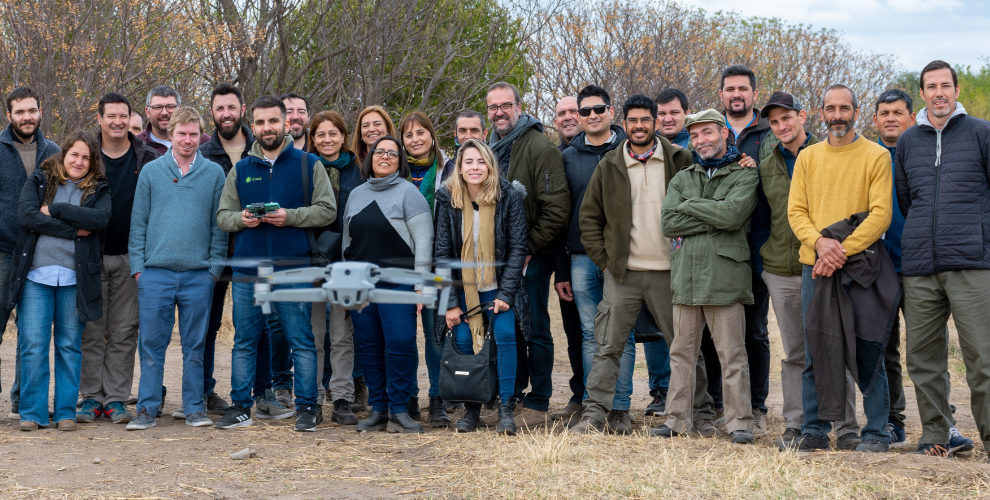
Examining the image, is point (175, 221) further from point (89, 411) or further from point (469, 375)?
point (469, 375)

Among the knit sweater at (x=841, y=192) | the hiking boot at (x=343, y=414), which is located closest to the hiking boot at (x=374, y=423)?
the hiking boot at (x=343, y=414)

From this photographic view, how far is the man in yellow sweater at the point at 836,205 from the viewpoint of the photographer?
6078 millimetres

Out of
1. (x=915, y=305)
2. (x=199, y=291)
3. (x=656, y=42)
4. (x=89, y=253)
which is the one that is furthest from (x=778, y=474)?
(x=656, y=42)

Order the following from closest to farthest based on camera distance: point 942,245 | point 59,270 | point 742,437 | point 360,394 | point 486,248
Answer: point 942,245 < point 742,437 < point 486,248 < point 59,270 < point 360,394

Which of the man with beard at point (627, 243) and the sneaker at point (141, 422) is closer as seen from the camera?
the man with beard at point (627, 243)

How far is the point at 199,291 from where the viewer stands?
7.13m

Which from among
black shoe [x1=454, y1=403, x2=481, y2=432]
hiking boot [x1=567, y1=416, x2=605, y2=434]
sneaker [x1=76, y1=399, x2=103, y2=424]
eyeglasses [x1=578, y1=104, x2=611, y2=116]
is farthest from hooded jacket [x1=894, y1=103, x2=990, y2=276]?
sneaker [x1=76, y1=399, x2=103, y2=424]

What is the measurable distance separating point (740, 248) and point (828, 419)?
53.6 inches

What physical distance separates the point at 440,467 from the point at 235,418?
7.03 feet

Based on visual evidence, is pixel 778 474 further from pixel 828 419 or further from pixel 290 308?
pixel 290 308

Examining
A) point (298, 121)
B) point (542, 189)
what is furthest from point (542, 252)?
point (298, 121)

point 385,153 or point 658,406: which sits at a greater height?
point 385,153

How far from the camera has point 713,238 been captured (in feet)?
21.2

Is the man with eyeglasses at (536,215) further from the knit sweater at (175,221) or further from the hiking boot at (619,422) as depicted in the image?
the knit sweater at (175,221)
